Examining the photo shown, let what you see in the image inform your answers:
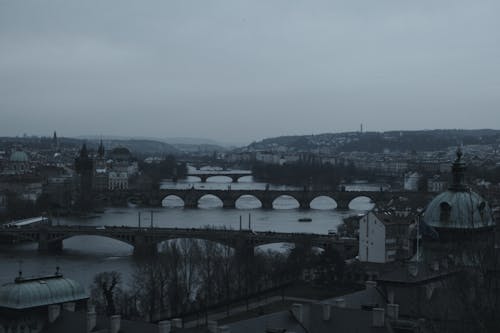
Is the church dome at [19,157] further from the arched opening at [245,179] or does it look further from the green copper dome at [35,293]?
the green copper dome at [35,293]

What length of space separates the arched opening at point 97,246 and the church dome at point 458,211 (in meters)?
19.5

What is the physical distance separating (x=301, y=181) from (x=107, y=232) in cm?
5630

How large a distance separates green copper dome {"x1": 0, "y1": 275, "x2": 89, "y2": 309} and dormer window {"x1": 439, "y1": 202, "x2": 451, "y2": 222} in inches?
298

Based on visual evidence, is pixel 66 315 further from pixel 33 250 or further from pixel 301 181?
pixel 301 181

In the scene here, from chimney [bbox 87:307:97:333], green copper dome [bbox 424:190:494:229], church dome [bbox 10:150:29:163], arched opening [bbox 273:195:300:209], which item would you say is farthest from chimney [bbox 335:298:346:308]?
church dome [bbox 10:150:29:163]

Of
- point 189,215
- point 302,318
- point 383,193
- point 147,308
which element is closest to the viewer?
point 302,318

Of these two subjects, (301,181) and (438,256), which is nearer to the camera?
(438,256)

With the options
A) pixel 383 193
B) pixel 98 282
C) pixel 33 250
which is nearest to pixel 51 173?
pixel 383 193

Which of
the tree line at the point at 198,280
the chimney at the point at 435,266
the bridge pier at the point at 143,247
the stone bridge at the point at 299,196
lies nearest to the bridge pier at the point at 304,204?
the stone bridge at the point at 299,196

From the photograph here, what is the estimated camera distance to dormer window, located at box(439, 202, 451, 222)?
1855 cm

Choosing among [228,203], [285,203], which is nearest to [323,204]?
[285,203]

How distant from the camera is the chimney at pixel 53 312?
14.0m

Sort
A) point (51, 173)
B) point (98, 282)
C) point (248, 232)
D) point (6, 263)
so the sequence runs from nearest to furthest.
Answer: point (98, 282) → point (6, 263) → point (248, 232) → point (51, 173)

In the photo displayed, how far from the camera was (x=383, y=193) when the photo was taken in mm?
64312
